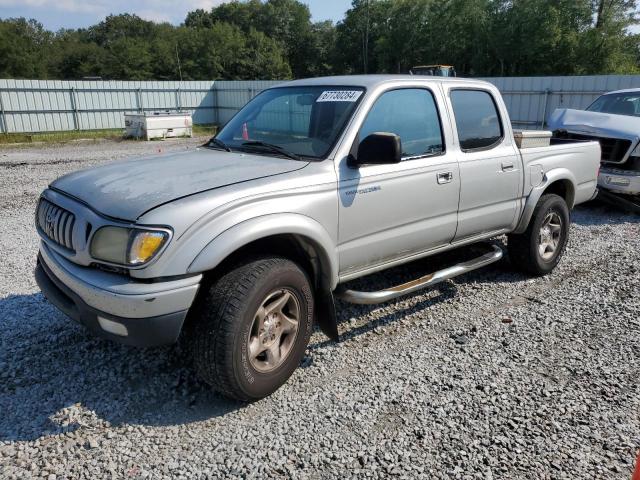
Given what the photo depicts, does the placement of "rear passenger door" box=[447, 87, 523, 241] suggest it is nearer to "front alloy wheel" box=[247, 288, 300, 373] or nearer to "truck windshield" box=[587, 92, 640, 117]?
"front alloy wheel" box=[247, 288, 300, 373]

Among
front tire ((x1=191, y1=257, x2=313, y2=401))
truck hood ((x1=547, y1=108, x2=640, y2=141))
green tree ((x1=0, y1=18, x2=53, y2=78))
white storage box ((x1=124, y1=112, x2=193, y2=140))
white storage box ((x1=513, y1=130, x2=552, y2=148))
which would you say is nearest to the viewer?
front tire ((x1=191, y1=257, x2=313, y2=401))

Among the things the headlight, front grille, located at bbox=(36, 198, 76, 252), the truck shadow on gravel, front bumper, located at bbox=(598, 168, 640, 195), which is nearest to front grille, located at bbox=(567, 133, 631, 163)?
front bumper, located at bbox=(598, 168, 640, 195)

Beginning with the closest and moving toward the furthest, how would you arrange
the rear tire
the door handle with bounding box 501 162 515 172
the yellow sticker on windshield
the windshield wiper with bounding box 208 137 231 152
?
1. the yellow sticker on windshield
2. the windshield wiper with bounding box 208 137 231 152
3. the door handle with bounding box 501 162 515 172
4. the rear tire

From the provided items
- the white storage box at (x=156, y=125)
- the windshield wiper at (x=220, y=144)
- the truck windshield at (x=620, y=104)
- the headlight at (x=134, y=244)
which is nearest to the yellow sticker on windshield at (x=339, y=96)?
the windshield wiper at (x=220, y=144)

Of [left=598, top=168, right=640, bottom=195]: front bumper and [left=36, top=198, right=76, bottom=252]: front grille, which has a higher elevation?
[left=36, top=198, right=76, bottom=252]: front grille

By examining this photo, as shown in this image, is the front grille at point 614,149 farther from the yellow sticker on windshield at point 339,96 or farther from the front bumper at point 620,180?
the yellow sticker on windshield at point 339,96

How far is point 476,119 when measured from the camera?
15.5 feet

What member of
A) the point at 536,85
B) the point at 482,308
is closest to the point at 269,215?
the point at 482,308

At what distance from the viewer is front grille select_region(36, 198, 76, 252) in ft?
10.2

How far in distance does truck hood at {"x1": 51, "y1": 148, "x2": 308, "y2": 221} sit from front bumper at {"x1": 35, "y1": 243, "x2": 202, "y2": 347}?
0.37m

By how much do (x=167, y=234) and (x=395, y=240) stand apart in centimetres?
183

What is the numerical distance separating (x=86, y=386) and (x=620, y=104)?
401 inches

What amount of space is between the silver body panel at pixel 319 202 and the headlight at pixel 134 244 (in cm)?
5

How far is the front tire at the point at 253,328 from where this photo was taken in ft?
9.73
